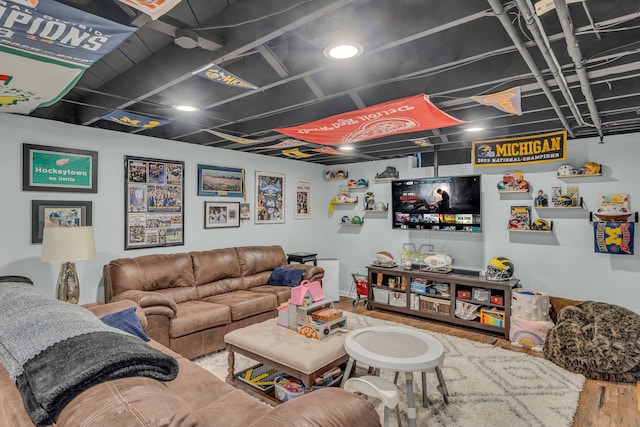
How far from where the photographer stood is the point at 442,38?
6.35 ft

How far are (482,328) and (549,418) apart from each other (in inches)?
71.1

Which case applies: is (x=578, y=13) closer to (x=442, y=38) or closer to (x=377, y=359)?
(x=442, y=38)

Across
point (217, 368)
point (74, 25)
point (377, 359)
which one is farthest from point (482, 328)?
point (74, 25)

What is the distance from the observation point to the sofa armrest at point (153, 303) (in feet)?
9.93

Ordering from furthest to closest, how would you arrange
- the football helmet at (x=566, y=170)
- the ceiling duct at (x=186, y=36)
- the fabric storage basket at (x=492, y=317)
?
1. the fabric storage basket at (x=492, y=317)
2. the football helmet at (x=566, y=170)
3. the ceiling duct at (x=186, y=36)

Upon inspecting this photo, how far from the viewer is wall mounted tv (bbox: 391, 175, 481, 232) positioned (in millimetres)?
4438

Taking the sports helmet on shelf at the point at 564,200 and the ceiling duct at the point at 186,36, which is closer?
the ceiling duct at the point at 186,36

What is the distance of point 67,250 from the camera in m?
2.93

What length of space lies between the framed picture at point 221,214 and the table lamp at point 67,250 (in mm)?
1614

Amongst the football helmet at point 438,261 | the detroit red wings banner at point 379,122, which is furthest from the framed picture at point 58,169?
the football helmet at point 438,261

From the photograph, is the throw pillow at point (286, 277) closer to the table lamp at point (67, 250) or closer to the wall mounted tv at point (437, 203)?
the wall mounted tv at point (437, 203)

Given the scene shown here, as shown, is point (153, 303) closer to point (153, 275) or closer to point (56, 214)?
point (153, 275)

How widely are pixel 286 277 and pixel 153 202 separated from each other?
6.21 ft

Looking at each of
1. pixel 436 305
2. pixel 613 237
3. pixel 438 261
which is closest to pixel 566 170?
pixel 613 237
